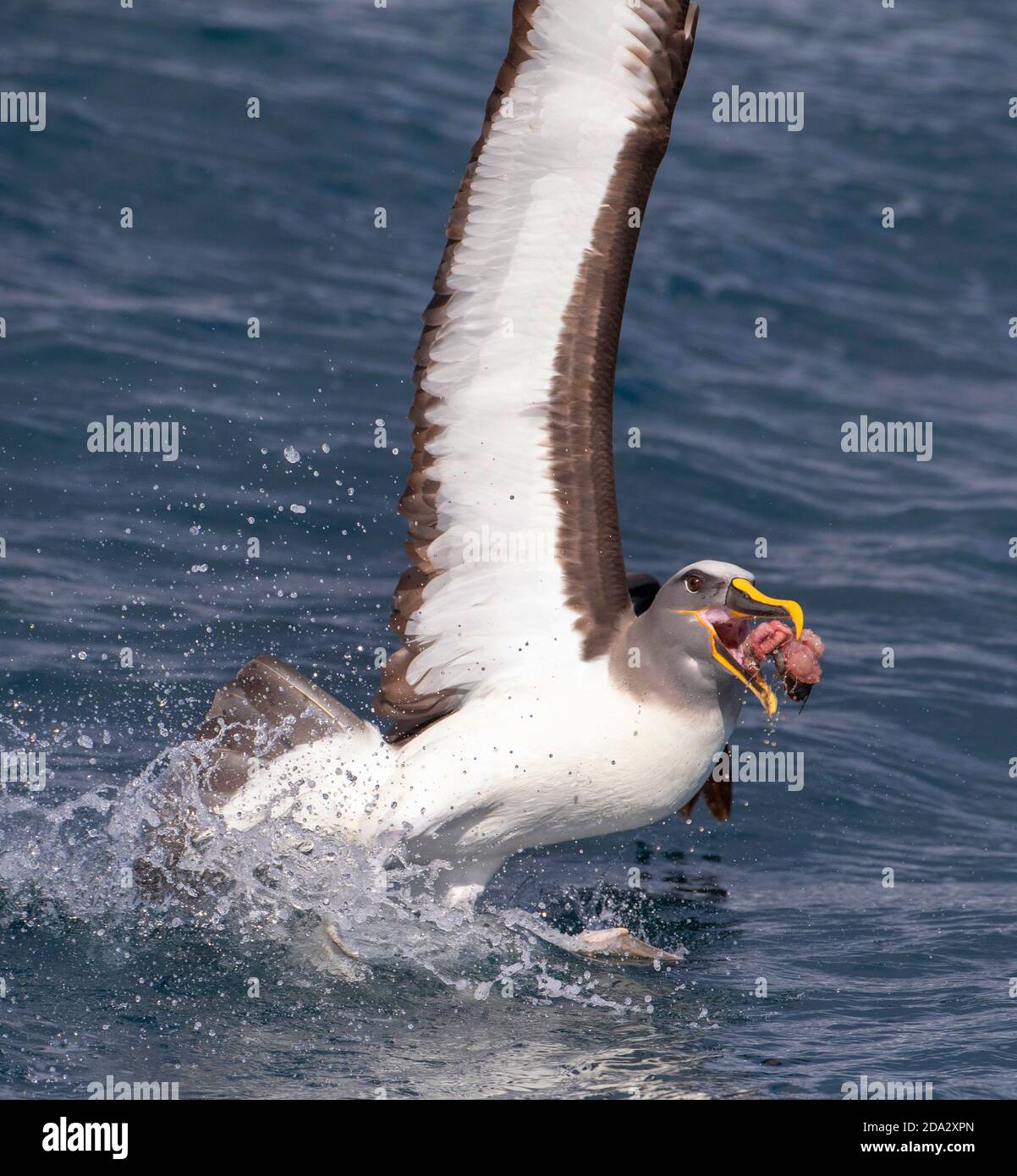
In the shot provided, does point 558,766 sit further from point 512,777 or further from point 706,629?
point 706,629

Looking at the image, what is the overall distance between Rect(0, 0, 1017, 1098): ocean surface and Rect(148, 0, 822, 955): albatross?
559 millimetres

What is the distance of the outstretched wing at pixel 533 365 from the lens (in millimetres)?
7523

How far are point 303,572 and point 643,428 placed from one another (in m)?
4.12

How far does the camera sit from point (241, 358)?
49.1 feet

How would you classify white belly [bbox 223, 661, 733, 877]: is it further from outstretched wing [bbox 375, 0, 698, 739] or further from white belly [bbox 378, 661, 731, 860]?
outstretched wing [bbox 375, 0, 698, 739]

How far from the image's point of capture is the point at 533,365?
800 cm

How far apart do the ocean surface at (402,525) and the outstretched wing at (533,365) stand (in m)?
1.30

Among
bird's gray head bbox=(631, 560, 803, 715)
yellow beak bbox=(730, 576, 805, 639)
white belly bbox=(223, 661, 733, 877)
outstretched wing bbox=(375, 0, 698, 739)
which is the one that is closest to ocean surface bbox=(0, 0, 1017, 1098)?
white belly bbox=(223, 661, 733, 877)

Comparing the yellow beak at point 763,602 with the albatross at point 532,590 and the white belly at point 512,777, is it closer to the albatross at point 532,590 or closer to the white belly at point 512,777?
the albatross at point 532,590

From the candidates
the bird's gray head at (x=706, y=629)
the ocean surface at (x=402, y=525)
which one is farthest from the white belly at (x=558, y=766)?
the ocean surface at (x=402, y=525)

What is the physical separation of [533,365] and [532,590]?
107 centimetres

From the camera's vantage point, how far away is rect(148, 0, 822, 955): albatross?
761 centimetres

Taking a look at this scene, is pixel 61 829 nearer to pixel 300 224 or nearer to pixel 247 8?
pixel 300 224

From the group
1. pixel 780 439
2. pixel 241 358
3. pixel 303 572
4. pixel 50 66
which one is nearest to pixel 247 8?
pixel 50 66
